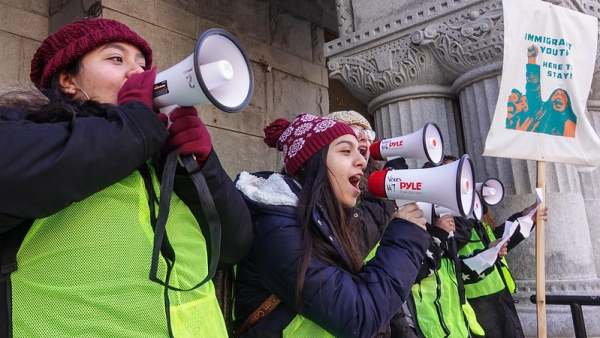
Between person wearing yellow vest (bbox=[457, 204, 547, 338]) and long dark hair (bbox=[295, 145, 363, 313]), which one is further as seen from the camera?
person wearing yellow vest (bbox=[457, 204, 547, 338])

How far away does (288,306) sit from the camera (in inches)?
61.7

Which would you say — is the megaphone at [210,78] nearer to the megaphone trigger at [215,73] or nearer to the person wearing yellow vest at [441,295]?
the megaphone trigger at [215,73]

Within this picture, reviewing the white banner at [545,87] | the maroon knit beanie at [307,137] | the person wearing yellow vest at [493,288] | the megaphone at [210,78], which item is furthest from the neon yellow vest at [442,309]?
the megaphone at [210,78]

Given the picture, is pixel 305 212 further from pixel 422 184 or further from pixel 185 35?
pixel 185 35

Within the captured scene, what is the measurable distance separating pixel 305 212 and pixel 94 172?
31.9 inches

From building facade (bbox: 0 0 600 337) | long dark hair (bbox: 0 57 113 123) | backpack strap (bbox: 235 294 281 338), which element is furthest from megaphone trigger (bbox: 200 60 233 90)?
building facade (bbox: 0 0 600 337)

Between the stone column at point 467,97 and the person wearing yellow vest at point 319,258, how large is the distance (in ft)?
→ 5.51

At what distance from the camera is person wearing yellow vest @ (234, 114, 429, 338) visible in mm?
1486

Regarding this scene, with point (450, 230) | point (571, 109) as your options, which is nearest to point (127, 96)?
point (450, 230)

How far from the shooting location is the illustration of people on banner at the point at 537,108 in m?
2.87

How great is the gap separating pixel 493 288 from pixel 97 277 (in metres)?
2.48

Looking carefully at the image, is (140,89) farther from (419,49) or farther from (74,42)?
(419,49)

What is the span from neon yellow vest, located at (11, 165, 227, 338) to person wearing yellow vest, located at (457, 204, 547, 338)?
7.02ft

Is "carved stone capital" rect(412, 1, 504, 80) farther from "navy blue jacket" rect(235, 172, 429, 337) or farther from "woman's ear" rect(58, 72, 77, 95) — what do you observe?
"woman's ear" rect(58, 72, 77, 95)
